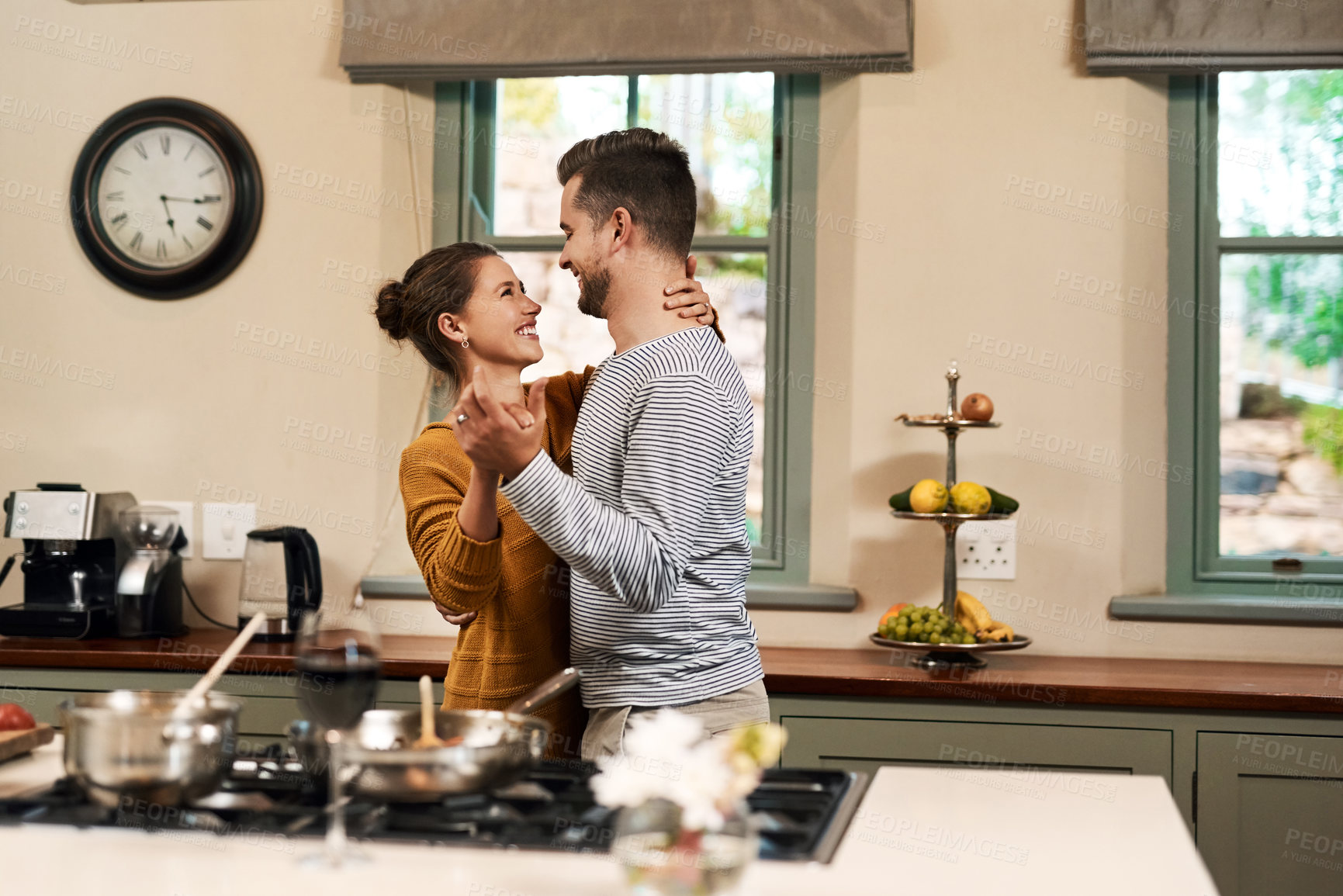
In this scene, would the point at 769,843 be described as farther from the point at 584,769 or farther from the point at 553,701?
the point at 553,701

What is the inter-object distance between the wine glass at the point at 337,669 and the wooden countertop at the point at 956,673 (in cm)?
136

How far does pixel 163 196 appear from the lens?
318 cm

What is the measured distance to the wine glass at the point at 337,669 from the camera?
117cm

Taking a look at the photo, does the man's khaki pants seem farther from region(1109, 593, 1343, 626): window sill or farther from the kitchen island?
region(1109, 593, 1343, 626): window sill

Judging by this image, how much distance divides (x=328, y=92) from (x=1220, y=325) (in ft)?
7.63

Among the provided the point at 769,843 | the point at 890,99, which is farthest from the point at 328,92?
the point at 769,843

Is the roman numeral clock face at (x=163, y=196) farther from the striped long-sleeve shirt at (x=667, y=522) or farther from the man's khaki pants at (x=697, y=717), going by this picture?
the man's khaki pants at (x=697, y=717)

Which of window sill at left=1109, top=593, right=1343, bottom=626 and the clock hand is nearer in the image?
window sill at left=1109, top=593, right=1343, bottom=626

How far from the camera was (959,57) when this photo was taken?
2945mm

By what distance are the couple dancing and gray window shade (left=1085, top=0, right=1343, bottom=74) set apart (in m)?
1.52

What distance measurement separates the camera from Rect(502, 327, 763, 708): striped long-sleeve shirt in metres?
1.49

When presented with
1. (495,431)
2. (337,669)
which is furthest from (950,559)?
(337,669)

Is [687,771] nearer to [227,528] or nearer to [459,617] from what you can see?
[459,617]

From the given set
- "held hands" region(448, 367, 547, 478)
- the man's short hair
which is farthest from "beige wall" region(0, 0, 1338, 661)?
"held hands" region(448, 367, 547, 478)
